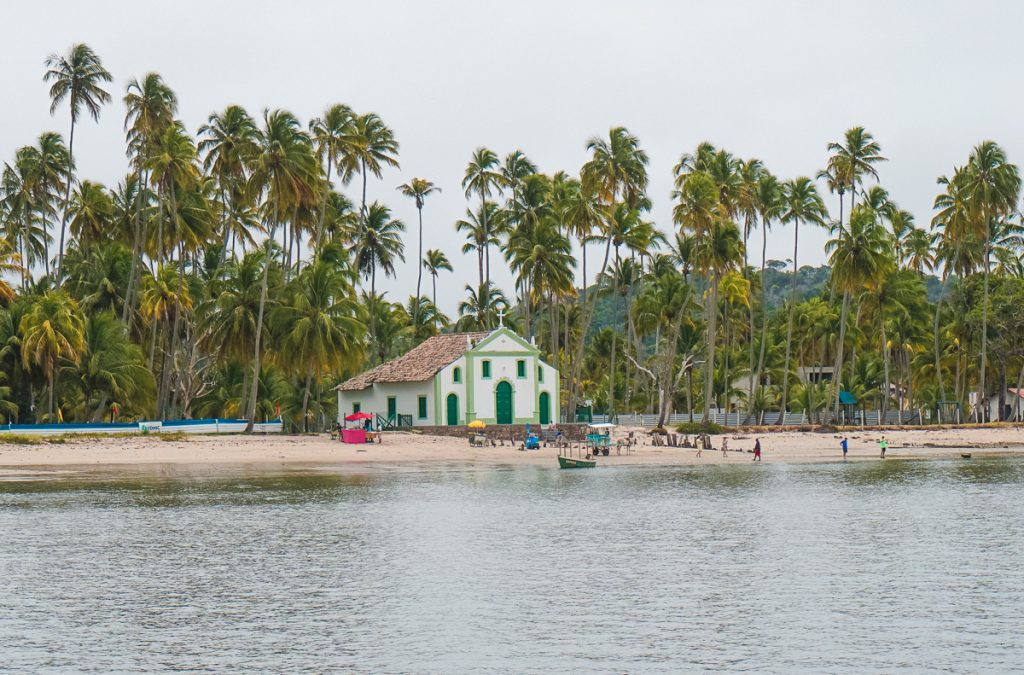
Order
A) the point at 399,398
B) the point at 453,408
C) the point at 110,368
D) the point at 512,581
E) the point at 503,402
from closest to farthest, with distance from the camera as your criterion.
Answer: the point at 512,581
the point at 110,368
the point at 453,408
the point at 503,402
the point at 399,398

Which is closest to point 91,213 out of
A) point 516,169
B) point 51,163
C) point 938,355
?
point 51,163

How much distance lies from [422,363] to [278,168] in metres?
15.1

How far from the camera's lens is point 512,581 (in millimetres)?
24609

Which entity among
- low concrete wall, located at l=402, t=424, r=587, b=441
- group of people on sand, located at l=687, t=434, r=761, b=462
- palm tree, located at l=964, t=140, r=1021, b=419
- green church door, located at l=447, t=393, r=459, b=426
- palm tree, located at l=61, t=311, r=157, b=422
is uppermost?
palm tree, located at l=964, t=140, r=1021, b=419

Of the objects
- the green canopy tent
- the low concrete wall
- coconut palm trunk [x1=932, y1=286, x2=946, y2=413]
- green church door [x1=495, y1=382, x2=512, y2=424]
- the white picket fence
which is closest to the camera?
the low concrete wall

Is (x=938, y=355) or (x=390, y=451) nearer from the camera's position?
(x=390, y=451)

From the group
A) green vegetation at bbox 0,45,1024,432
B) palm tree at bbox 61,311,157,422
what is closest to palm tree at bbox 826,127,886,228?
green vegetation at bbox 0,45,1024,432

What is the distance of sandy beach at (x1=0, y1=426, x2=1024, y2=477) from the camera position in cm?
5575

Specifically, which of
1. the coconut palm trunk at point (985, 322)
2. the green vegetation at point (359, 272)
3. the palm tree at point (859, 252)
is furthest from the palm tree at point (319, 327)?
the coconut palm trunk at point (985, 322)

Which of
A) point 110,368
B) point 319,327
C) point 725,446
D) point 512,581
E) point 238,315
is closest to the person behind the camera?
point 512,581

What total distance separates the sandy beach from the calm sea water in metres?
13.1

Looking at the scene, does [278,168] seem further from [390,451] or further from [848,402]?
[848,402]

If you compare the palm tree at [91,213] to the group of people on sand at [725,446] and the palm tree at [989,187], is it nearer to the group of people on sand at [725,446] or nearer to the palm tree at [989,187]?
the group of people on sand at [725,446]

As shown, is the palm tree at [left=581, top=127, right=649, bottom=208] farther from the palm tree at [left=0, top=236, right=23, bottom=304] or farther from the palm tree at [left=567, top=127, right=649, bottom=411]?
the palm tree at [left=0, top=236, right=23, bottom=304]
